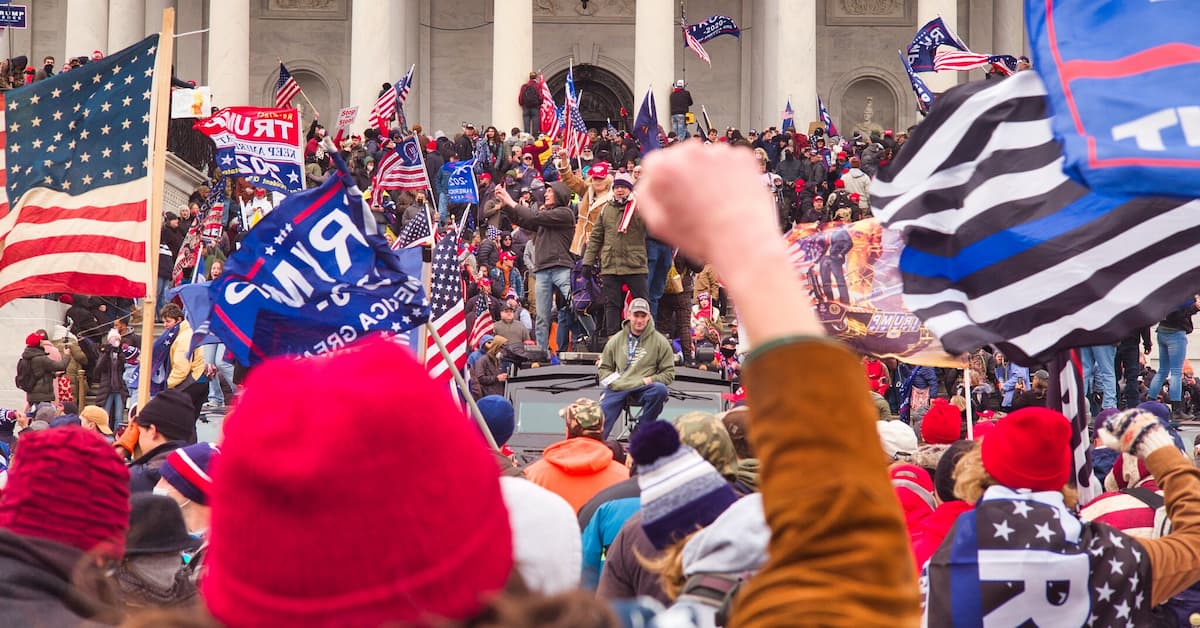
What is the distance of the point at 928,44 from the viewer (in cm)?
2720

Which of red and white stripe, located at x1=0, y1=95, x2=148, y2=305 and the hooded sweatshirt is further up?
red and white stripe, located at x1=0, y1=95, x2=148, y2=305

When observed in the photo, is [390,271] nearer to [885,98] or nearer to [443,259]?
[443,259]

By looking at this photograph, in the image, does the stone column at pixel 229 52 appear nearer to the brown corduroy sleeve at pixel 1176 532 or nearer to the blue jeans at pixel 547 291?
the blue jeans at pixel 547 291

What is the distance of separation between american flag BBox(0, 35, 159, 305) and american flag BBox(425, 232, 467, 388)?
1.91m

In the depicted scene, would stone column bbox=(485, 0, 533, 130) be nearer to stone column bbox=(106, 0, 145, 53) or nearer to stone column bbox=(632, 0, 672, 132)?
stone column bbox=(632, 0, 672, 132)

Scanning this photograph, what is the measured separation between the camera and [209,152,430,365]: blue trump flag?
685 centimetres

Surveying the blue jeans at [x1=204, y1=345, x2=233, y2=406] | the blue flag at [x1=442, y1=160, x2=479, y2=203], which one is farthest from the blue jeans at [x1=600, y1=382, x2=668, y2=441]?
the blue flag at [x1=442, y1=160, x2=479, y2=203]

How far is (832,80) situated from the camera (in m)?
42.0

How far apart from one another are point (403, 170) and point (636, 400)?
400 inches

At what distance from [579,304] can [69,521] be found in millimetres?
13987

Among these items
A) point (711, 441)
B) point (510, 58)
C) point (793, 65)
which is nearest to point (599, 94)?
point (793, 65)

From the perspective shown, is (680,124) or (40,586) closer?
(40,586)

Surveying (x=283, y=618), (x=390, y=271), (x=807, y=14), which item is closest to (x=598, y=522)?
(x=390, y=271)

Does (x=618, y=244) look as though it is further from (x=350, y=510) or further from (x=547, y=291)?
(x=350, y=510)
